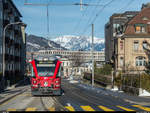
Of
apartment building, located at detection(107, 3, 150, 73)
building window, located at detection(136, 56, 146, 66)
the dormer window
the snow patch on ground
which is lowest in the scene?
the snow patch on ground

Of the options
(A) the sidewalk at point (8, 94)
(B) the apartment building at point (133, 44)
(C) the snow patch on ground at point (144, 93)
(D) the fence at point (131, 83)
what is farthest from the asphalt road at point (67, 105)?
(B) the apartment building at point (133, 44)

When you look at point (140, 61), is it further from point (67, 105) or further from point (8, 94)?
point (67, 105)

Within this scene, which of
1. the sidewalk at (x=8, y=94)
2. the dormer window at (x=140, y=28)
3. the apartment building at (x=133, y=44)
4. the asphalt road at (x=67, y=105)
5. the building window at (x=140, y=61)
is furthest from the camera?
the dormer window at (x=140, y=28)

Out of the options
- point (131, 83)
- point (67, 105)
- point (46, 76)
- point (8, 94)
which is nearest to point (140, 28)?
point (131, 83)

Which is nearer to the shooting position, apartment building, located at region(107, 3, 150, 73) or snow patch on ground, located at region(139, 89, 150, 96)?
snow patch on ground, located at region(139, 89, 150, 96)

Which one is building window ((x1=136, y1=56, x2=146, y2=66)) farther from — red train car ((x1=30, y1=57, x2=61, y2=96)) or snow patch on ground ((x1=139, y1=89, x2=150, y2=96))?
red train car ((x1=30, y1=57, x2=61, y2=96))

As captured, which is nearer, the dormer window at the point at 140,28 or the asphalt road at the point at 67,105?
the asphalt road at the point at 67,105

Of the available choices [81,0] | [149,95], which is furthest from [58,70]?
[149,95]

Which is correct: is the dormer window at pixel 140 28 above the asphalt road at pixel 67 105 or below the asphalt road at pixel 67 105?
above

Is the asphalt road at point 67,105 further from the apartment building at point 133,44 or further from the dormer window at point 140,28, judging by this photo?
the dormer window at point 140,28

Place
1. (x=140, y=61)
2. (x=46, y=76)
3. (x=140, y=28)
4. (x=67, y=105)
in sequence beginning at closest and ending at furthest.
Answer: (x=67, y=105) < (x=46, y=76) < (x=140, y=61) < (x=140, y=28)

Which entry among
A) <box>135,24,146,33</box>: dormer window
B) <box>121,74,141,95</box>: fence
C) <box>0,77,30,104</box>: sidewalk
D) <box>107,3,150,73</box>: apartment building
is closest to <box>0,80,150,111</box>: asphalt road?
<box>0,77,30,104</box>: sidewalk

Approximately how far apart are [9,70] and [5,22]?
37.2 feet

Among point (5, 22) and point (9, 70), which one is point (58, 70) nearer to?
point (5, 22)
